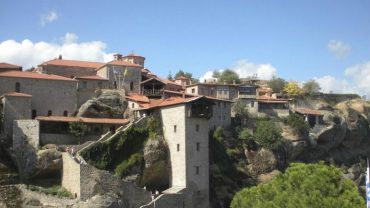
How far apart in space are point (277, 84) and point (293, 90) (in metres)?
7.08

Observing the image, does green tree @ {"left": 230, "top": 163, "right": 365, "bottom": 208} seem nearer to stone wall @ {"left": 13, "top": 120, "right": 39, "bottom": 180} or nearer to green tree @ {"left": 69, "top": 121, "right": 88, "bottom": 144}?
stone wall @ {"left": 13, "top": 120, "right": 39, "bottom": 180}

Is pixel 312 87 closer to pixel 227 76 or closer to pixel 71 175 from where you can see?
pixel 227 76

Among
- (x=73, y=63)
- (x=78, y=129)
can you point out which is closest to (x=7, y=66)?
(x=73, y=63)

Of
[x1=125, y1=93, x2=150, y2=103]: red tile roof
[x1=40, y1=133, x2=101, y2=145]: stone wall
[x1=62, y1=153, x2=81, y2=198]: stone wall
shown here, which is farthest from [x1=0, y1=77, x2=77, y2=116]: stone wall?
[x1=62, y1=153, x2=81, y2=198]: stone wall

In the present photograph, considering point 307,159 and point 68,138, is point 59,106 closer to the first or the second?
point 68,138

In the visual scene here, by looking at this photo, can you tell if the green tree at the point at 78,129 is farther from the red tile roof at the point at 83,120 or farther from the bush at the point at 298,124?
the bush at the point at 298,124

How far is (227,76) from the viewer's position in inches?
3930

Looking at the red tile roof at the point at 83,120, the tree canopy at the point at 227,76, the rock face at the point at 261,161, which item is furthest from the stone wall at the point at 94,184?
the tree canopy at the point at 227,76

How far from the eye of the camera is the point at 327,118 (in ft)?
279

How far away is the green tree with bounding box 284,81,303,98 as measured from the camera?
9156 centimetres

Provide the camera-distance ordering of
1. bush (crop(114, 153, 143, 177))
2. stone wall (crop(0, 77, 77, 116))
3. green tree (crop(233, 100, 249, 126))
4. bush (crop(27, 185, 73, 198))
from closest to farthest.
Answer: bush (crop(27, 185, 73, 198)) < bush (crop(114, 153, 143, 177)) < stone wall (crop(0, 77, 77, 116)) < green tree (crop(233, 100, 249, 126))

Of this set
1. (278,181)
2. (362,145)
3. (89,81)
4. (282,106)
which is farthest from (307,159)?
(278,181)

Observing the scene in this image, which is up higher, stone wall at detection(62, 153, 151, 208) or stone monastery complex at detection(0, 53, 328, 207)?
stone monastery complex at detection(0, 53, 328, 207)

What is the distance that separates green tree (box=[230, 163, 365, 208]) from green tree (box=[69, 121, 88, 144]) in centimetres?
2425
